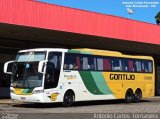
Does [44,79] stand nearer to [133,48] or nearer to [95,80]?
[95,80]

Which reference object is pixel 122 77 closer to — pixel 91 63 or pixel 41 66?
pixel 91 63

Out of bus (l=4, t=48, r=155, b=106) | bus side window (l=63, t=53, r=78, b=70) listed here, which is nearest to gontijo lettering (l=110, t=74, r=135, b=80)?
bus (l=4, t=48, r=155, b=106)

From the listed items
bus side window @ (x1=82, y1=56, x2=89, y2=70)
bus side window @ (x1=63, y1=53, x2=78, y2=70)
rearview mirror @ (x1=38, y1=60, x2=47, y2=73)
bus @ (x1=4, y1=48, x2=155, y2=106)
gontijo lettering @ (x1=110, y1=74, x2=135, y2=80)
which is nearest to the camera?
rearview mirror @ (x1=38, y1=60, x2=47, y2=73)

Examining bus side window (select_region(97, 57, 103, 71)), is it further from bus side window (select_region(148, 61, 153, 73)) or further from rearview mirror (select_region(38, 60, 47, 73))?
bus side window (select_region(148, 61, 153, 73))

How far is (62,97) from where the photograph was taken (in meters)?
23.6

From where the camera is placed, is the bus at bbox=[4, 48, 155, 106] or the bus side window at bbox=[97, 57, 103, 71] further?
the bus side window at bbox=[97, 57, 103, 71]

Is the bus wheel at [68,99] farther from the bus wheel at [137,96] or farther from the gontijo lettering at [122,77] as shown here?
the bus wheel at [137,96]

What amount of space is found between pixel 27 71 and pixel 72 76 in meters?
2.50

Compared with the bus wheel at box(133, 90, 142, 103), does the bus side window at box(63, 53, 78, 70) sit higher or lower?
higher

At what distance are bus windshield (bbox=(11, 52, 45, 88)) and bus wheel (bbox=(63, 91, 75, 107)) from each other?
78.2 inches

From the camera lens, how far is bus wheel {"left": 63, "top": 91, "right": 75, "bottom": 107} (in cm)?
2388

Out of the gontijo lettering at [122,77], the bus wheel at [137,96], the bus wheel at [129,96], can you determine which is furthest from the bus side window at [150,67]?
the bus wheel at [129,96]

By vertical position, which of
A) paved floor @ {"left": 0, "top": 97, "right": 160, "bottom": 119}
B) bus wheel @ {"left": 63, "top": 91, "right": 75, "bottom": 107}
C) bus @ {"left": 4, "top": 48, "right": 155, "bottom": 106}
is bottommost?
paved floor @ {"left": 0, "top": 97, "right": 160, "bottom": 119}

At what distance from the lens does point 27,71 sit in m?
23.0
